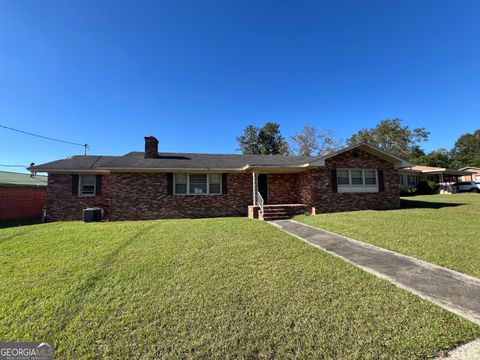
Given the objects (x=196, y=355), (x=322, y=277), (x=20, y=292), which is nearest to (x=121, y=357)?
(x=196, y=355)

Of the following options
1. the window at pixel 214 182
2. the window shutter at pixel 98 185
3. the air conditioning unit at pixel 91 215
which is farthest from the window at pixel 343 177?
the window shutter at pixel 98 185

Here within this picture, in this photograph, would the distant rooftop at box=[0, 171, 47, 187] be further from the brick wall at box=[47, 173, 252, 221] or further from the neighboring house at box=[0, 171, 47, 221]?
the brick wall at box=[47, 173, 252, 221]

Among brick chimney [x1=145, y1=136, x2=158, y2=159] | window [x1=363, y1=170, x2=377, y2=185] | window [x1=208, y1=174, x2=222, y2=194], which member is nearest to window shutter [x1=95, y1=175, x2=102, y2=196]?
brick chimney [x1=145, y1=136, x2=158, y2=159]

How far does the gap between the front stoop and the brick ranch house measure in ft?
0.17

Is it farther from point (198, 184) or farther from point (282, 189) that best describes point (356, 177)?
point (198, 184)

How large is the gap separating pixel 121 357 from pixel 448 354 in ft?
10.3

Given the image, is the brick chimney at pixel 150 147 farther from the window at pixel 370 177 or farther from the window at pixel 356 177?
→ the window at pixel 370 177

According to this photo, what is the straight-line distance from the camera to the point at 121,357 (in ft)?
7.06

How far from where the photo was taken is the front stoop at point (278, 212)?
10.6 metres

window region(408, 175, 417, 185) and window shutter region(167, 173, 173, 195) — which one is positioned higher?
window region(408, 175, 417, 185)

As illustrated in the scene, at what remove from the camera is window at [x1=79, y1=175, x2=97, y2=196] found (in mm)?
12241

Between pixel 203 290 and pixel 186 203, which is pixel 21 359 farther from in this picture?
pixel 186 203

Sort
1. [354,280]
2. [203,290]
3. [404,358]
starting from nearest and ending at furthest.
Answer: [404,358] → [203,290] → [354,280]

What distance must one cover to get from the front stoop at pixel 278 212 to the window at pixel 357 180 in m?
2.66
